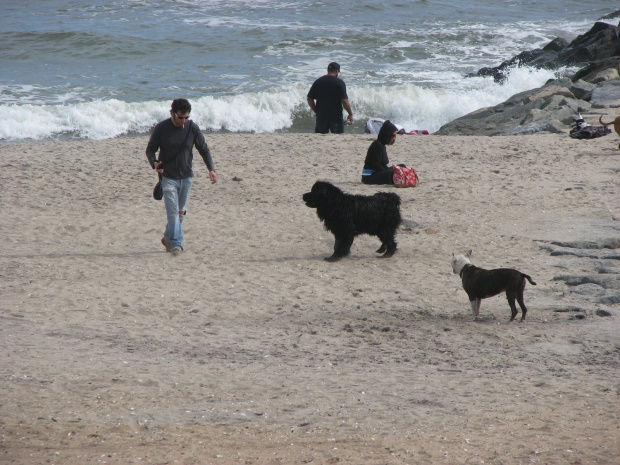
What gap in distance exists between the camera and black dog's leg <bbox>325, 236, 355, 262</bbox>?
8.83 meters

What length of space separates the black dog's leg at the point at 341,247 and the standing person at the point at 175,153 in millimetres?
1684

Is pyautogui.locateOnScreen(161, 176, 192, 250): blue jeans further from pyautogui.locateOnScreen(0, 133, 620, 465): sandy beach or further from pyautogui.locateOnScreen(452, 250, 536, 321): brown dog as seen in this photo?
pyautogui.locateOnScreen(452, 250, 536, 321): brown dog

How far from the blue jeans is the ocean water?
1102 cm

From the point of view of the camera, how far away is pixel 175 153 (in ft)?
27.5

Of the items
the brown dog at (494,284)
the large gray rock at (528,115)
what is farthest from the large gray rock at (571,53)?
the brown dog at (494,284)

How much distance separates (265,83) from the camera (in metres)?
23.8

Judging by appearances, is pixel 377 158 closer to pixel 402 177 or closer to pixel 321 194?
pixel 402 177

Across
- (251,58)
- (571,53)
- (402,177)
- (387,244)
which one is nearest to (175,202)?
(387,244)

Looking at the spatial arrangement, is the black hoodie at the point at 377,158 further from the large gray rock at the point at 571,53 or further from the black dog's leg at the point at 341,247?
the large gray rock at the point at 571,53

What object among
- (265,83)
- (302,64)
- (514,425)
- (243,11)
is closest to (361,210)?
(514,425)

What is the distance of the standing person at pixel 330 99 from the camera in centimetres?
1327

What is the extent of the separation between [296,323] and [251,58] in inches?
854

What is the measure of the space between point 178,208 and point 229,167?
4273 mm

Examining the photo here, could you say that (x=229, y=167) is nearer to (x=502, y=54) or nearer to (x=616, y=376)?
(x=616, y=376)
